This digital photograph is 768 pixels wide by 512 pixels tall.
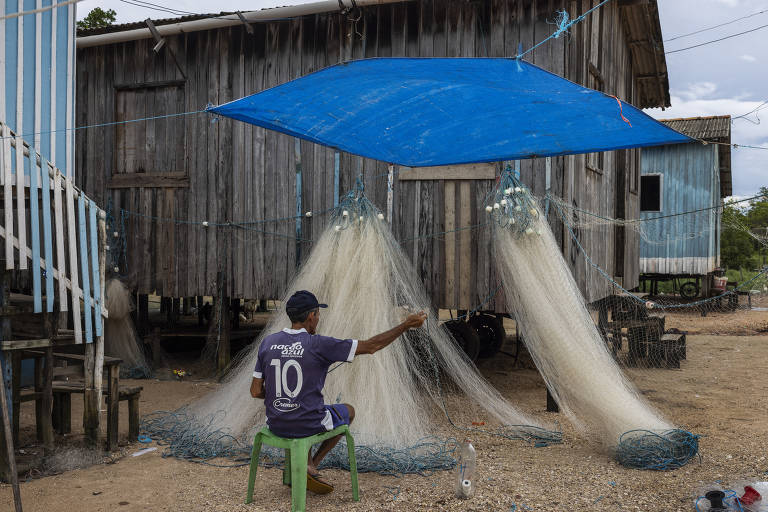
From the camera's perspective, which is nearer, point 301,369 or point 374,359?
point 301,369

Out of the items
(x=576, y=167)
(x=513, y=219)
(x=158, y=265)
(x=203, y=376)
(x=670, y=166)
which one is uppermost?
(x=670, y=166)

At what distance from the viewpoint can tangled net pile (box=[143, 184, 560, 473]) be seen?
5.14 metres

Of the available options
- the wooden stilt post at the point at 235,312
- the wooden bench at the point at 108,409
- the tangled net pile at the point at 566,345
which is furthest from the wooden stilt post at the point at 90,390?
the wooden stilt post at the point at 235,312

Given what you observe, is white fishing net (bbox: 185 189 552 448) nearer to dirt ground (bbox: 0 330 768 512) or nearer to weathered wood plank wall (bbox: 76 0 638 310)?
dirt ground (bbox: 0 330 768 512)

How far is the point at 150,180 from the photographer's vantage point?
336 inches

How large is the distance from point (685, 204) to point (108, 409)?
1632cm

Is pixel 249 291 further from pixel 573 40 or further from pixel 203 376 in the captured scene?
pixel 573 40

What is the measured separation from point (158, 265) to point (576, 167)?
5444 mm

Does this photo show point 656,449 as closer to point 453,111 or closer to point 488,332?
point 453,111

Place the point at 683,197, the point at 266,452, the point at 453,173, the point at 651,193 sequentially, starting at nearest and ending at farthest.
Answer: the point at 266,452
the point at 453,173
the point at 683,197
the point at 651,193

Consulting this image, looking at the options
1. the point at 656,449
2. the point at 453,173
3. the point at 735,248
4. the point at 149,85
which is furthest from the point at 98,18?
the point at 735,248

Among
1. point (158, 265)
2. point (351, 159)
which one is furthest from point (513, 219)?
point (158, 265)

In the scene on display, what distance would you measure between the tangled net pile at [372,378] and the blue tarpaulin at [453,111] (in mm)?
1051

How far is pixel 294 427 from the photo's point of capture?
379cm
